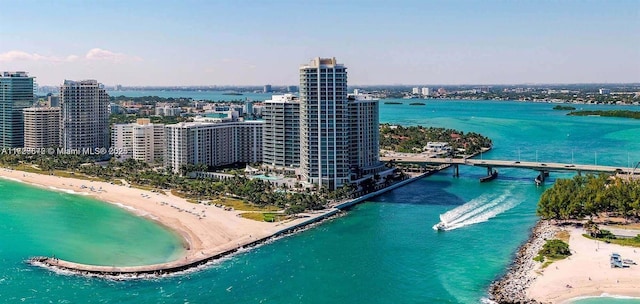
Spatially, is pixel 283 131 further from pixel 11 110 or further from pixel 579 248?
pixel 11 110

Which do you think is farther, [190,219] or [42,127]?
[42,127]

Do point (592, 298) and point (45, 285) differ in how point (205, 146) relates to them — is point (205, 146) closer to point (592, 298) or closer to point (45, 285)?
point (45, 285)

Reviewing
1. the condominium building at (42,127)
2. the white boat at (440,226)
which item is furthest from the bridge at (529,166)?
the condominium building at (42,127)

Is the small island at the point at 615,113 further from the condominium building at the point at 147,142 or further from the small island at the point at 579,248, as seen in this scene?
the condominium building at the point at 147,142

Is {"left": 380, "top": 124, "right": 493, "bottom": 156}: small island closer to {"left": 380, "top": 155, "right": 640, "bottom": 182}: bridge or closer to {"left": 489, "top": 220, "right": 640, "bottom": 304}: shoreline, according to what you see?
{"left": 380, "top": 155, "right": 640, "bottom": 182}: bridge

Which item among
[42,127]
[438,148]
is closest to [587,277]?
[438,148]

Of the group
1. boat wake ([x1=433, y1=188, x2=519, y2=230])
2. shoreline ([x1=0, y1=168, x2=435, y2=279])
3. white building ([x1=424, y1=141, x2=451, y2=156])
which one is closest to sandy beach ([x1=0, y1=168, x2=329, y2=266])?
shoreline ([x1=0, y1=168, x2=435, y2=279])
